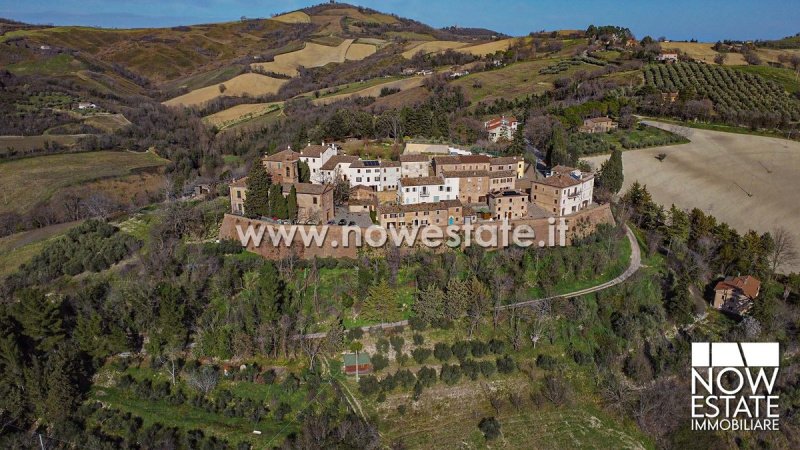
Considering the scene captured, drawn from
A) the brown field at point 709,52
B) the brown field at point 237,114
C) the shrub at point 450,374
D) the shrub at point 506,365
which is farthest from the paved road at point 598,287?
the brown field at point 709,52

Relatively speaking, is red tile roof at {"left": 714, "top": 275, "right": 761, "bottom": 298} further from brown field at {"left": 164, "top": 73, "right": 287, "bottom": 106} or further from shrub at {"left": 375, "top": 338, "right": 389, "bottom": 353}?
brown field at {"left": 164, "top": 73, "right": 287, "bottom": 106}

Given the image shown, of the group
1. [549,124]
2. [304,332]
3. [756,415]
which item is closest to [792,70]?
[549,124]

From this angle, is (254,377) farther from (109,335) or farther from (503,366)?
(503,366)

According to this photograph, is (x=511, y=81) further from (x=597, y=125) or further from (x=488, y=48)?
(x=488, y=48)

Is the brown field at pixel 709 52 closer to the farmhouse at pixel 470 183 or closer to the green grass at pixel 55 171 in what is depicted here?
the farmhouse at pixel 470 183

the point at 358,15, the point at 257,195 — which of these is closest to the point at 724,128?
the point at 257,195

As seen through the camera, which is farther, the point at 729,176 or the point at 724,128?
the point at 724,128

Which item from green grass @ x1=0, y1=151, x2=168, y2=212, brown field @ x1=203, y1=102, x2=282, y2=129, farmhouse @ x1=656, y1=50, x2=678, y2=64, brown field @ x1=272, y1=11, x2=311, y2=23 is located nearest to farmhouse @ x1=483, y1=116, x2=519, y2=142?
green grass @ x1=0, y1=151, x2=168, y2=212
